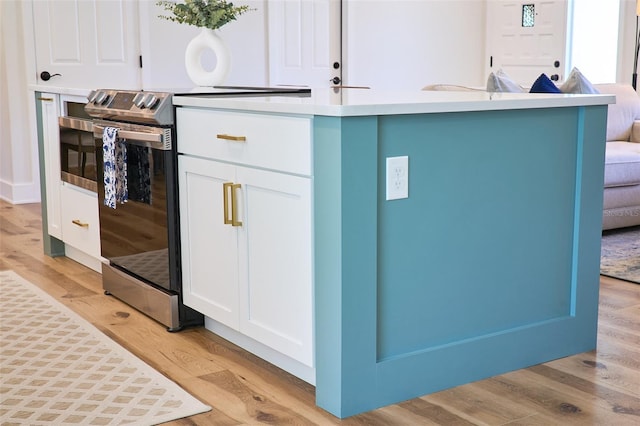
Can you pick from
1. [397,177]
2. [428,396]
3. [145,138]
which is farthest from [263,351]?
[145,138]

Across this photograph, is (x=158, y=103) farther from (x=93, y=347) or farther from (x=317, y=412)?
(x=317, y=412)

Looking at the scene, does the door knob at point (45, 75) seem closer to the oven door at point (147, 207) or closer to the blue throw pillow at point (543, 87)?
the oven door at point (147, 207)

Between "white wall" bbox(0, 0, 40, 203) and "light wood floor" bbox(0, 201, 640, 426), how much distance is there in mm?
2997

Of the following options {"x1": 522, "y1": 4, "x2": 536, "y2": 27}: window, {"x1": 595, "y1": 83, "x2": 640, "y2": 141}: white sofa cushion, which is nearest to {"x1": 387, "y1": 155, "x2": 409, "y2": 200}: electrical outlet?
{"x1": 595, "y1": 83, "x2": 640, "y2": 141}: white sofa cushion

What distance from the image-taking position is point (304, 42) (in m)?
6.95

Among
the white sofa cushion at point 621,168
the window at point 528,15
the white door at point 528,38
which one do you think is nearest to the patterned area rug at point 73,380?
the white sofa cushion at point 621,168

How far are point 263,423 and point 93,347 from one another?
94 cm

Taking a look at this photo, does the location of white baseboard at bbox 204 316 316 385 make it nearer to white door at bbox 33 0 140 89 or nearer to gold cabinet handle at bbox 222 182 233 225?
gold cabinet handle at bbox 222 182 233 225

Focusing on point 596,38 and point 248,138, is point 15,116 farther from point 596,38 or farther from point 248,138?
point 596,38

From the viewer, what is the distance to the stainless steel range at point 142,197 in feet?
9.88

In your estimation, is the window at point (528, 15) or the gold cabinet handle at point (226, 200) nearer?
the gold cabinet handle at point (226, 200)

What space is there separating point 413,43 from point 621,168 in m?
3.44

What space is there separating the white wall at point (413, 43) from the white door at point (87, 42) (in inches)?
79.5

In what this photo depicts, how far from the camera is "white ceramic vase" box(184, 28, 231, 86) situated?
3635mm
